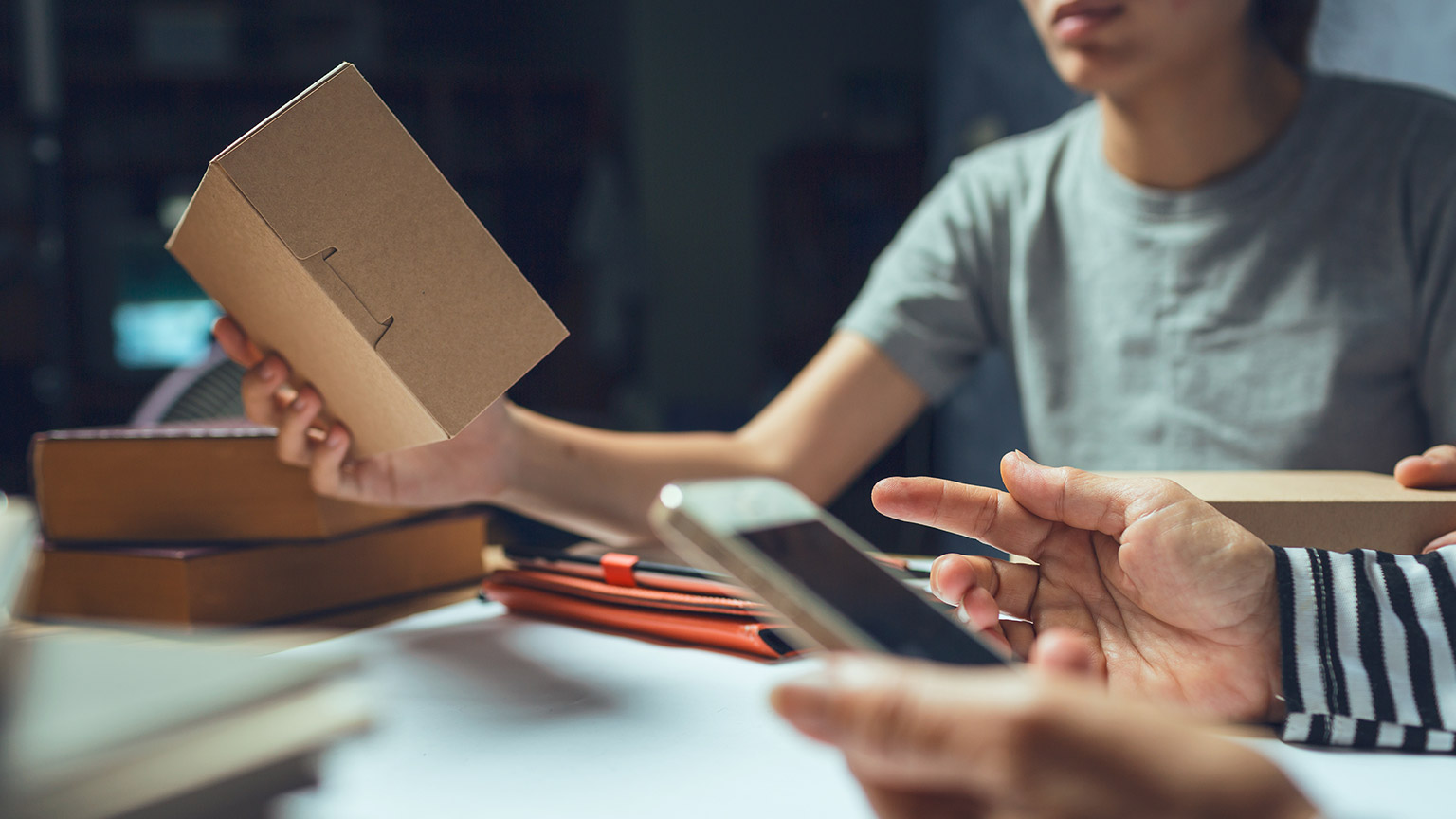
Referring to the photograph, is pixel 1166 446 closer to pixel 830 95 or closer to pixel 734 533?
pixel 734 533

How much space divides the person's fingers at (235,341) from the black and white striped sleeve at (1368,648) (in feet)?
2.14

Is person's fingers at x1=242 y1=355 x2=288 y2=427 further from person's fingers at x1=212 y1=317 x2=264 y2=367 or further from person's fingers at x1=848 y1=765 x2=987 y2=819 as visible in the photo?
person's fingers at x1=848 y1=765 x2=987 y2=819

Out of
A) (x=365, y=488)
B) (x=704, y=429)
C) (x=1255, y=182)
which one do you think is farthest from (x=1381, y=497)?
(x=704, y=429)

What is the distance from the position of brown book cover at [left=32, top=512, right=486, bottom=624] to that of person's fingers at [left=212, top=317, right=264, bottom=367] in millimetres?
135

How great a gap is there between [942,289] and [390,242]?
25.7 inches

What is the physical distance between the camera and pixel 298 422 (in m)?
0.64

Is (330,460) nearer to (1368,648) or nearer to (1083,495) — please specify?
(1083,495)

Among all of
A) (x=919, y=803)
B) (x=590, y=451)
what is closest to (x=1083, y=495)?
(x=919, y=803)

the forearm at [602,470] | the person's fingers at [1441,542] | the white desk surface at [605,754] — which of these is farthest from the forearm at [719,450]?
the person's fingers at [1441,542]

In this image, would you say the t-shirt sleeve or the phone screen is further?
the t-shirt sleeve

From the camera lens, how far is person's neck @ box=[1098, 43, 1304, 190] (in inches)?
35.5

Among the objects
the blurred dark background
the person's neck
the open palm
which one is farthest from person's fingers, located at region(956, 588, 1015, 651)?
the blurred dark background

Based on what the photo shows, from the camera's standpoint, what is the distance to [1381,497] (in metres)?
0.52

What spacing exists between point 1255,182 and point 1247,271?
0.09m
